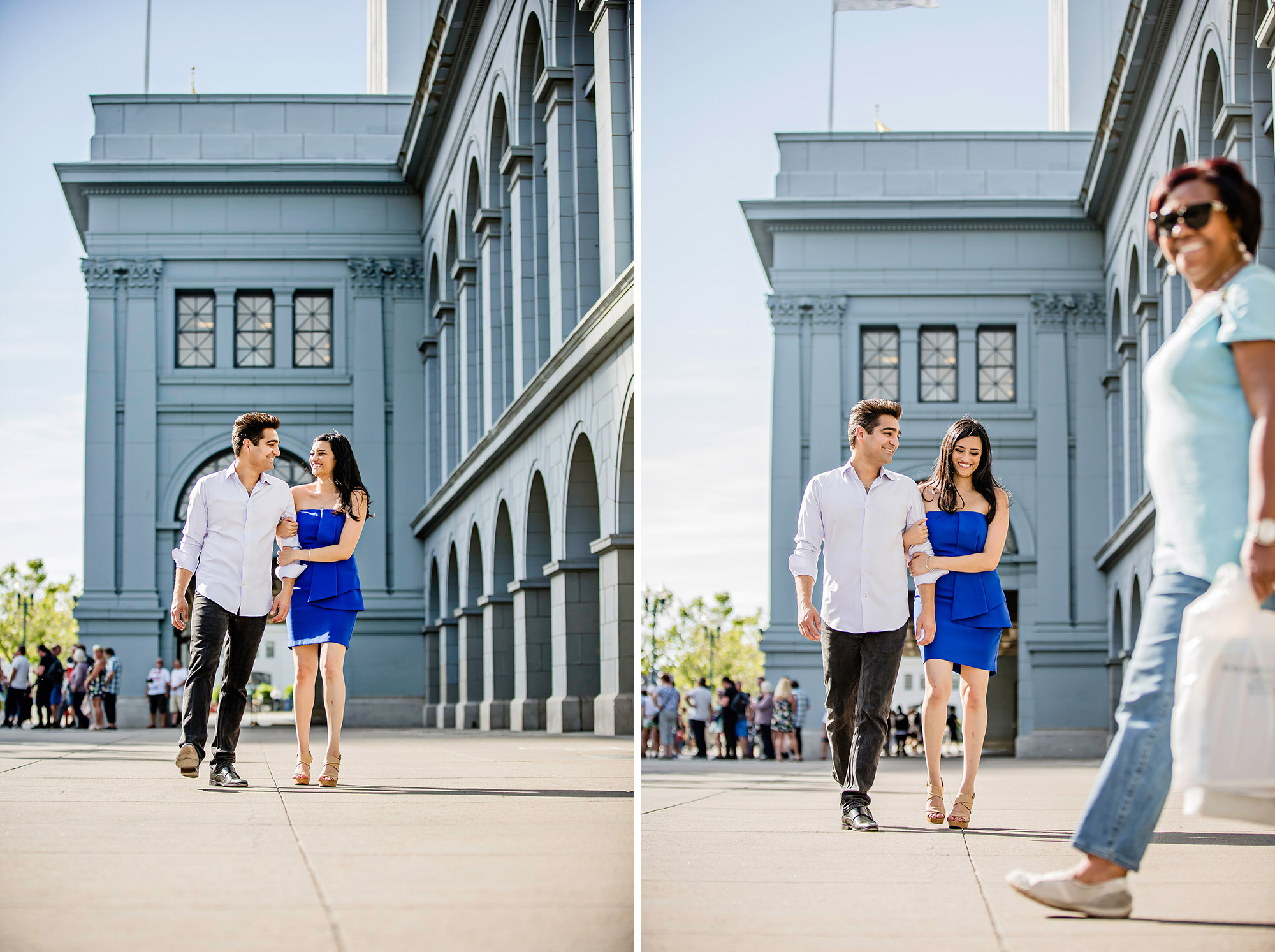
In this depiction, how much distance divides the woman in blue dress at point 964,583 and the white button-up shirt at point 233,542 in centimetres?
294

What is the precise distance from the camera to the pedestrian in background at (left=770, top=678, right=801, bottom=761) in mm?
25344

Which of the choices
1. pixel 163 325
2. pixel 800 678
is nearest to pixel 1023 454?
pixel 800 678

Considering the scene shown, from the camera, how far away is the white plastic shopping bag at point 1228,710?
10.2 ft

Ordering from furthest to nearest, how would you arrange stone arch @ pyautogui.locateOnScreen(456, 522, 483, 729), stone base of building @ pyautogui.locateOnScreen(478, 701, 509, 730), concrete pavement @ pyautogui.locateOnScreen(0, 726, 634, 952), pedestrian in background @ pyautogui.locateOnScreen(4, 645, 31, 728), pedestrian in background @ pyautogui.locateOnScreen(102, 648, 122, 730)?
stone arch @ pyautogui.locateOnScreen(456, 522, 483, 729), stone base of building @ pyautogui.locateOnScreen(478, 701, 509, 730), pedestrian in background @ pyautogui.locateOnScreen(102, 648, 122, 730), pedestrian in background @ pyautogui.locateOnScreen(4, 645, 31, 728), concrete pavement @ pyautogui.locateOnScreen(0, 726, 634, 952)

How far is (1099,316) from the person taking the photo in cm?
3478

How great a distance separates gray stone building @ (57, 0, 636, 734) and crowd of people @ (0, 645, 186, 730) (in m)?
0.53

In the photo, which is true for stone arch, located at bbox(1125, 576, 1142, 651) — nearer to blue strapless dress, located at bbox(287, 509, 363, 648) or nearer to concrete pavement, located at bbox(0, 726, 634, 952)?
concrete pavement, located at bbox(0, 726, 634, 952)

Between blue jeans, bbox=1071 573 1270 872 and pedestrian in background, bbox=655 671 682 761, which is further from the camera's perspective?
pedestrian in background, bbox=655 671 682 761

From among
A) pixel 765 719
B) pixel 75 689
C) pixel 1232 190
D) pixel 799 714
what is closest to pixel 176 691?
pixel 75 689

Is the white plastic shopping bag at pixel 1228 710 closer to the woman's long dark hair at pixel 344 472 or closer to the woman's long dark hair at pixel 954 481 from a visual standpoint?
the woman's long dark hair at pixel 954 481

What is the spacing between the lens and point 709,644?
84.4m

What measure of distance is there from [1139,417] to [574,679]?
14.9m

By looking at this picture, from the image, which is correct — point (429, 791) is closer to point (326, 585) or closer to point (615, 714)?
point (326, 585)

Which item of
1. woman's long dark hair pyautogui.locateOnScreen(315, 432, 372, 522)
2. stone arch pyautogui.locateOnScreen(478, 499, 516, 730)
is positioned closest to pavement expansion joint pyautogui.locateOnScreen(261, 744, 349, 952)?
woman's long dark hair pyautogui.locateOnScreen(315, 432, 372, 522)
